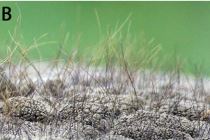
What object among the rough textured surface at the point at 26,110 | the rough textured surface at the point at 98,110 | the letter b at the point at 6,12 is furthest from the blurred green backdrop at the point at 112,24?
the rough textured surface at the point at 26,110

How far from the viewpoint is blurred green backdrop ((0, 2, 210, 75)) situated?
14.7 feet

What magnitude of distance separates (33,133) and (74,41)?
1.19 m

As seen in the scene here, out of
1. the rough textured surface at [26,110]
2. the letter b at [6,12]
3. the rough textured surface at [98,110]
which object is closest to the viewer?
the rough textured surface at [98,110]

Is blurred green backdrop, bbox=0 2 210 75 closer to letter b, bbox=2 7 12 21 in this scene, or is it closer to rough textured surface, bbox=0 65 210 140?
letter b, bbox=2 7 12 21

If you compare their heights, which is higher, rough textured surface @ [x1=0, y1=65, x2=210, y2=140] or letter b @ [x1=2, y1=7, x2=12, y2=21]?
letter b @ [x1=2, y1=7, x2=12, y2=21]

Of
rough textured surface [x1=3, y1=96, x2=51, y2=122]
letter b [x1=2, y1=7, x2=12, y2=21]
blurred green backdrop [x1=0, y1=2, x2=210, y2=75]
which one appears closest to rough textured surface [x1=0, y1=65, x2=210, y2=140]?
rough textured surface [x1=3, y1=96, x2=51, y2=122]

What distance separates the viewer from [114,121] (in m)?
3.78

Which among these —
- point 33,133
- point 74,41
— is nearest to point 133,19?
point 74,41

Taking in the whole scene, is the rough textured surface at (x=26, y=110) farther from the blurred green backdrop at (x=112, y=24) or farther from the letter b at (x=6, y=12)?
the letter b at (x=6, y=12)

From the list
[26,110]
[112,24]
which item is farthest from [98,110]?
[112,24]

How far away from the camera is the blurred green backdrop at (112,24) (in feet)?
14.7

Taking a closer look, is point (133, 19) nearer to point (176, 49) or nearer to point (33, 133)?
point (176, 49)

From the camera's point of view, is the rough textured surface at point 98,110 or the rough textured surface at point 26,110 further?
the rough textured surface at point 26,110

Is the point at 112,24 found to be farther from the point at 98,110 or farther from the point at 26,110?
the point at 26,110
